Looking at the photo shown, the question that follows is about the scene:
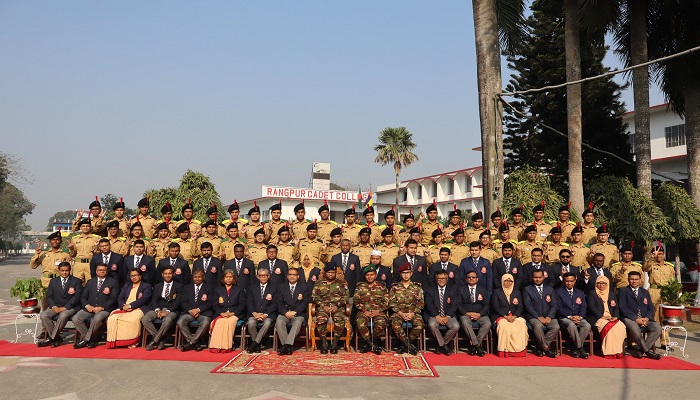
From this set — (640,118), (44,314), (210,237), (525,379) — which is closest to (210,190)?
(210,237)

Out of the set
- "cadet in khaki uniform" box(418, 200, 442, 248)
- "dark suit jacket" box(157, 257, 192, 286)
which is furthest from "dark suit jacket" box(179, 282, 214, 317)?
"cadet in khaki uniform" box(418, 200, 442, 248)

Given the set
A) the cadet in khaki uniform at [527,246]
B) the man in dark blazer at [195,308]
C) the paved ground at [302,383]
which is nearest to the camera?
the paved ground at [302,383]

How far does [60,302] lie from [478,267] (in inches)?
252

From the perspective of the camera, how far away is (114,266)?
27.1 ft

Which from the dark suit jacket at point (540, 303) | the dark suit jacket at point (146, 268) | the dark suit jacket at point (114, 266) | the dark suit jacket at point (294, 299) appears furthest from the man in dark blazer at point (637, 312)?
the dark suit jacket at point (114, 266)

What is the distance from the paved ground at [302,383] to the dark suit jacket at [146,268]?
1797mm

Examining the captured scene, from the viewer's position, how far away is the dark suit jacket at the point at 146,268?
325 inches

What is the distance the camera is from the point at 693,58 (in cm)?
1462

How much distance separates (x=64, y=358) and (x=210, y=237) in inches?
116

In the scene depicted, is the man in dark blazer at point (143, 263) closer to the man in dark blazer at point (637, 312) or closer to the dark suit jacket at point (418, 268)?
the dark suit jacket at point (418, 268)

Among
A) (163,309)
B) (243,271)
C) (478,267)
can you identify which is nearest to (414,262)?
(478,267)

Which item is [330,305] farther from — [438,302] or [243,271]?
[243,271]

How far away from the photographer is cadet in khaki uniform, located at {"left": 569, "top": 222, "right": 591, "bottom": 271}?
Result: 8.60 m

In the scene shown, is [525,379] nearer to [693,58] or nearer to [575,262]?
[575,262]
